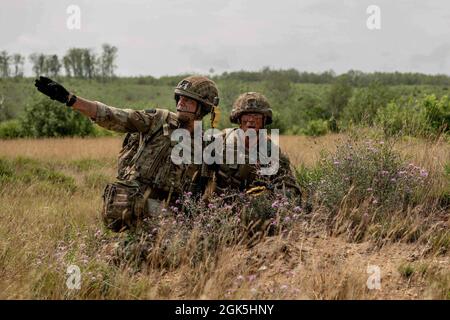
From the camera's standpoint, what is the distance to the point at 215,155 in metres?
4.89

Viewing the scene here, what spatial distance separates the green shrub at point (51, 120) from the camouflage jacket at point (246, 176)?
17.9m

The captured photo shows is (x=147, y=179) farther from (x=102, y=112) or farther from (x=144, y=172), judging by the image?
(x=102, y=112)

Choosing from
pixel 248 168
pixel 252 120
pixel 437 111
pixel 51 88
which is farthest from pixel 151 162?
pixel 437 111

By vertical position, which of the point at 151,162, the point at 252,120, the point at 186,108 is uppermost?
the point at 186,108

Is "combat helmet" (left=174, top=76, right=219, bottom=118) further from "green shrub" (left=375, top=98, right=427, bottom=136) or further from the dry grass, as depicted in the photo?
"green shrub" (left=375, top=98, right=427, bottom=136)

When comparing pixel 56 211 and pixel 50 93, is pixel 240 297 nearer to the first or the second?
pixel 50 93

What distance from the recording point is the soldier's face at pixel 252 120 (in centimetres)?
496

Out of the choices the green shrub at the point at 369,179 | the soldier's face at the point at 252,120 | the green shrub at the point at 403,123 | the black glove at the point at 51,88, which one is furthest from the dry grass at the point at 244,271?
the green shrub at the point at 403,123

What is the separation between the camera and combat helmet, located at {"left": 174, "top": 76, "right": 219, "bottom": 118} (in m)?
4.71

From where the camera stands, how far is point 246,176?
197 inches

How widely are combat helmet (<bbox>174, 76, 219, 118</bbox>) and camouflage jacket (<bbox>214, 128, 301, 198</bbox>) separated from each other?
1.30 ft

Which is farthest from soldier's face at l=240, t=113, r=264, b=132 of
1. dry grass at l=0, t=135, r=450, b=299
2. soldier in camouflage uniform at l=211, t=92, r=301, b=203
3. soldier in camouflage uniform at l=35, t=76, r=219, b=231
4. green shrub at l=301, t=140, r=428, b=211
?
dry grass at l=0, t=135, r=450, b=299

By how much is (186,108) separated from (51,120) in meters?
18.2

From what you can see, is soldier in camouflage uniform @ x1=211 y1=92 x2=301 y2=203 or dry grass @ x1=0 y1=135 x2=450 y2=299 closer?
dry grass @ x1=0 y1=135 x2=450 y2=299
